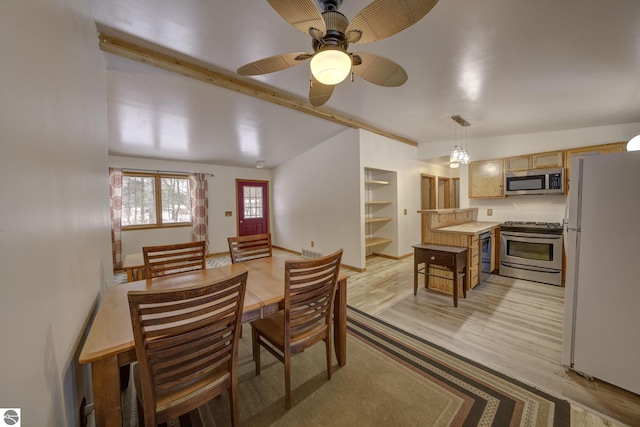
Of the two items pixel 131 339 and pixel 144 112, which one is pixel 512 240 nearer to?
pixel 131 339

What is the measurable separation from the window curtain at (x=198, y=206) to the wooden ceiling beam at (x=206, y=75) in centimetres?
337

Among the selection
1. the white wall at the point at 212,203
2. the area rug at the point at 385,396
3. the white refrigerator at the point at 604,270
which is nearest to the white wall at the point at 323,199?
the white wall at the point at 212,203

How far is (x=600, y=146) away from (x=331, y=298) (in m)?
4.57

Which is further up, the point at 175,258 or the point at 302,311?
the point at 175,258

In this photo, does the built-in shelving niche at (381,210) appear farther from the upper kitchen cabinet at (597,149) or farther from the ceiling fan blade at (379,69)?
the ceiling fan blade at (379,69)

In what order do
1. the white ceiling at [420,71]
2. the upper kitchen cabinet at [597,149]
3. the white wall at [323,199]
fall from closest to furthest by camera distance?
the white ceiling at [420,71] → the upper kitchen cabinet at [597,149] → the white wall at [323,199]

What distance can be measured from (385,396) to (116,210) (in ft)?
18.0

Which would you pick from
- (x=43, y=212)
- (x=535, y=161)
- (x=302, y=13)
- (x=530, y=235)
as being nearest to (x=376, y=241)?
(x=530, y=235)

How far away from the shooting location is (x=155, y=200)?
207 inches

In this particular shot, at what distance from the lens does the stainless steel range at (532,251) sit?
3.41 m

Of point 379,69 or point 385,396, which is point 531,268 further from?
point 379,69

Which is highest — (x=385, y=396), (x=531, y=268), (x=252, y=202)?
(x=252, y=202)

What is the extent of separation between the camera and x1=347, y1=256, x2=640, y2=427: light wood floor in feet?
5.04

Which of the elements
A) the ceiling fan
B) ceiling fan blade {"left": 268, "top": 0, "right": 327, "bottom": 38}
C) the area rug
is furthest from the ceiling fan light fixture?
the area rug
